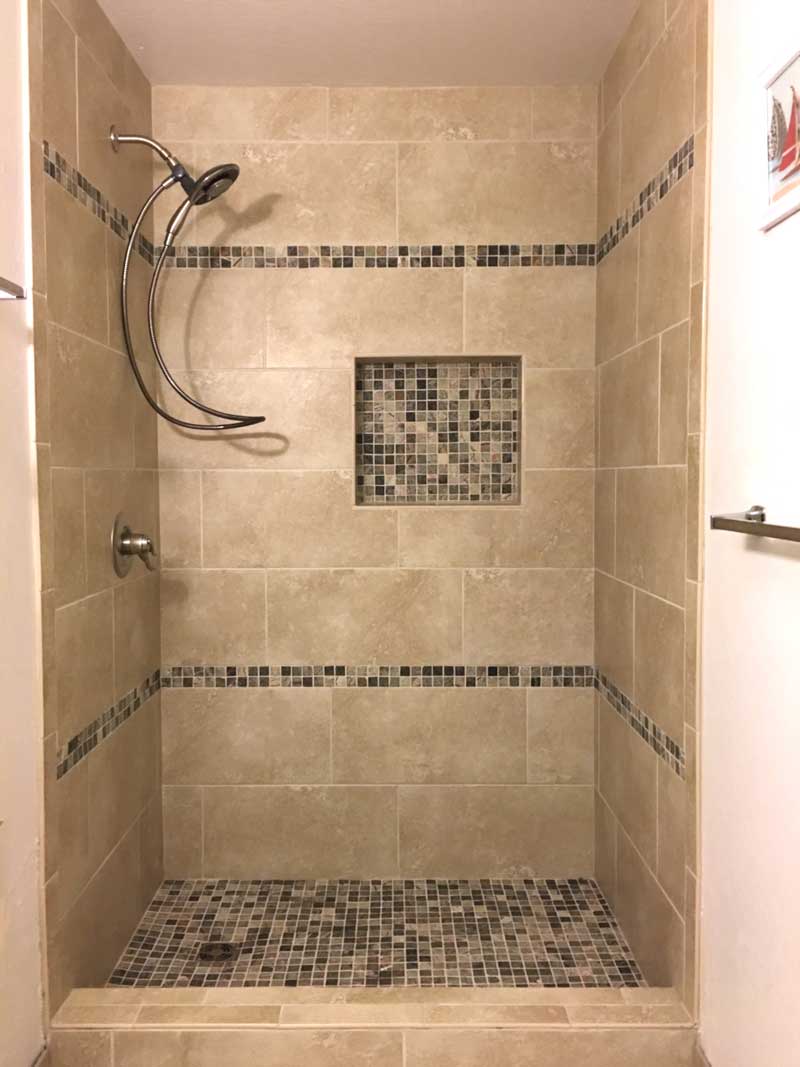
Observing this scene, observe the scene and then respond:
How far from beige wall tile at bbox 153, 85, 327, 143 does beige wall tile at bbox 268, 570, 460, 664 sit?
1.22m

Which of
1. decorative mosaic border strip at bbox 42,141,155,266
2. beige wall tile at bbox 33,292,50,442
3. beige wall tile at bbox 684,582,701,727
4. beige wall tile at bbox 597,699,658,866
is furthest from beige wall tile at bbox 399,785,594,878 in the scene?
decorative mosaic border strip at bbox 42,141,155,266

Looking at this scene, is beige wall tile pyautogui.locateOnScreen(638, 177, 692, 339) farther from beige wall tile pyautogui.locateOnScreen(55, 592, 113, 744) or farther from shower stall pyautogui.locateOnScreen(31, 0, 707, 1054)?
beige wall tile pyautogui.locateOnScreen(55, 592, 113, 744)

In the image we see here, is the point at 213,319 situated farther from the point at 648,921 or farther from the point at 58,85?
the point at 648,921

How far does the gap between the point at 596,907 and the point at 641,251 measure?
1682 millimetres

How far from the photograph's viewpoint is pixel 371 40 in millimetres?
2105

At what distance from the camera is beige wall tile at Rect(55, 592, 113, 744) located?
173 cm

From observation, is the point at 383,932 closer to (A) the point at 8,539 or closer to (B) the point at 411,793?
(B) the point at 411,793

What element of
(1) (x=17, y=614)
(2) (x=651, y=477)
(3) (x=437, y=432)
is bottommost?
(1) (x=17, y=614)

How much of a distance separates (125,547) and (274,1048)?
44.5 inches

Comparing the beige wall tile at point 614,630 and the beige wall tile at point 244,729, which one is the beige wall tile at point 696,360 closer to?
the beige wall tile at point 614,630

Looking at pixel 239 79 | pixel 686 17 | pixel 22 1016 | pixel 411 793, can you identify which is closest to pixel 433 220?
pixel 239 79

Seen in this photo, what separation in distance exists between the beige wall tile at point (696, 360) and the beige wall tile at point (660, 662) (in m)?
0.38

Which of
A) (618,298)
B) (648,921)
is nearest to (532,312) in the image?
(618,298)

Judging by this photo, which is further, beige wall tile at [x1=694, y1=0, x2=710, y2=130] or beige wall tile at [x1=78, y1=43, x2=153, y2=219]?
beige wall tile at [x1=78, y1=43, x2=153, y2=219]
